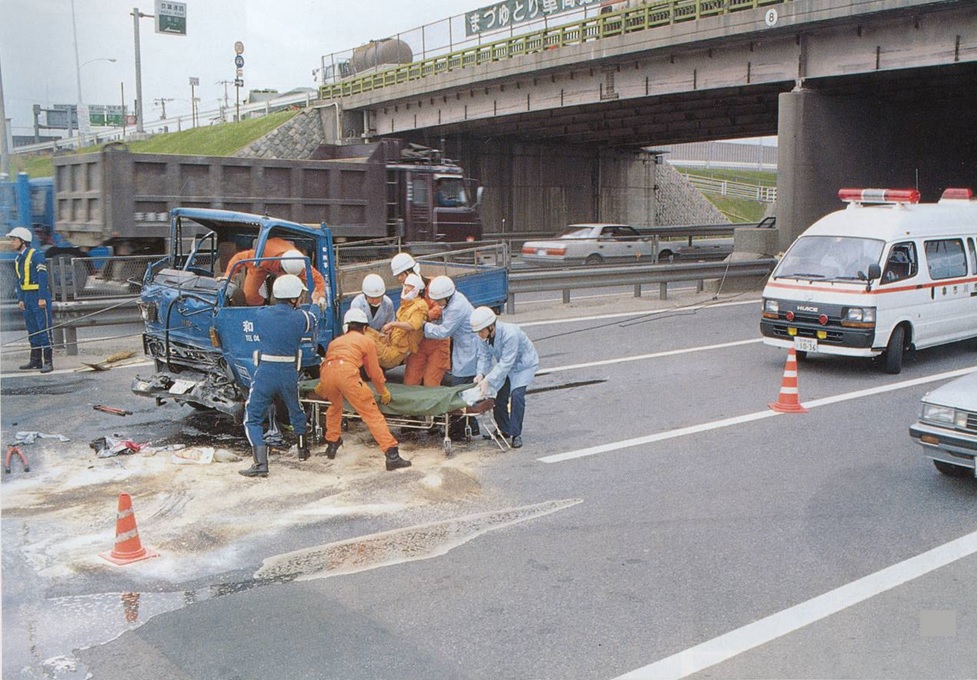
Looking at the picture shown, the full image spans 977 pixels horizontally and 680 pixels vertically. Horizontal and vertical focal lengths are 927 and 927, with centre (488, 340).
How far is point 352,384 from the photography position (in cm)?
809

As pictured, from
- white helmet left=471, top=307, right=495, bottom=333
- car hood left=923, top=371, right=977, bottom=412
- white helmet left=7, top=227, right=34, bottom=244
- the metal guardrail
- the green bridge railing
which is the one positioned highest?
the green bridge railing

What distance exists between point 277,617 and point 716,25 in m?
24.7

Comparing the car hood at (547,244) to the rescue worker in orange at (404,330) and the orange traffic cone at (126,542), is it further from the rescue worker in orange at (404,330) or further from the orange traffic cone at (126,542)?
the orange traffic cone at (126,542)

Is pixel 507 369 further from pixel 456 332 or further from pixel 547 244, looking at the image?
pixel 547 244

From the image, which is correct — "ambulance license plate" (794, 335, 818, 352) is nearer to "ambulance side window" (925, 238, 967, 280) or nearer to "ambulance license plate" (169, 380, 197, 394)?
"ambulance side window" (925, 238, 967, 280)

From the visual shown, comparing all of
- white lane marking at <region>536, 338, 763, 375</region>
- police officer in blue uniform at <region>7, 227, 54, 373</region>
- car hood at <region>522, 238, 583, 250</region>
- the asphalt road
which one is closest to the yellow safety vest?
police officer in blue uniform at <region>7, 227, 54, 373</region>

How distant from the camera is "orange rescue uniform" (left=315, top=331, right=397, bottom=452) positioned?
26.6 feet

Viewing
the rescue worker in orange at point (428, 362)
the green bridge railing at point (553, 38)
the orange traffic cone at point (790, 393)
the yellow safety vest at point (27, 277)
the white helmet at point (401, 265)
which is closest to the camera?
the rescue worker in orange at point (428, 362)

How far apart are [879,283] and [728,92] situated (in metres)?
19.5

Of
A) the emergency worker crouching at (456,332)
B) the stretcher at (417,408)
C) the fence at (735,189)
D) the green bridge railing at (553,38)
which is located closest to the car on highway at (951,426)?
the stretcher at (417,408)

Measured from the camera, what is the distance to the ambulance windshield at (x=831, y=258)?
1246 cm

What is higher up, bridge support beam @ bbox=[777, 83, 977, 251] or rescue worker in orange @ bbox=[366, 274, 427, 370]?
bridge support beam @ bbox=[777, 83, 977, 251]

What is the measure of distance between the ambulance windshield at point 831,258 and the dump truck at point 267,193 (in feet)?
30.7

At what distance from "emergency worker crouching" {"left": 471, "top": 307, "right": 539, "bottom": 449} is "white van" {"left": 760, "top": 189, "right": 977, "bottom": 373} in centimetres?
512
